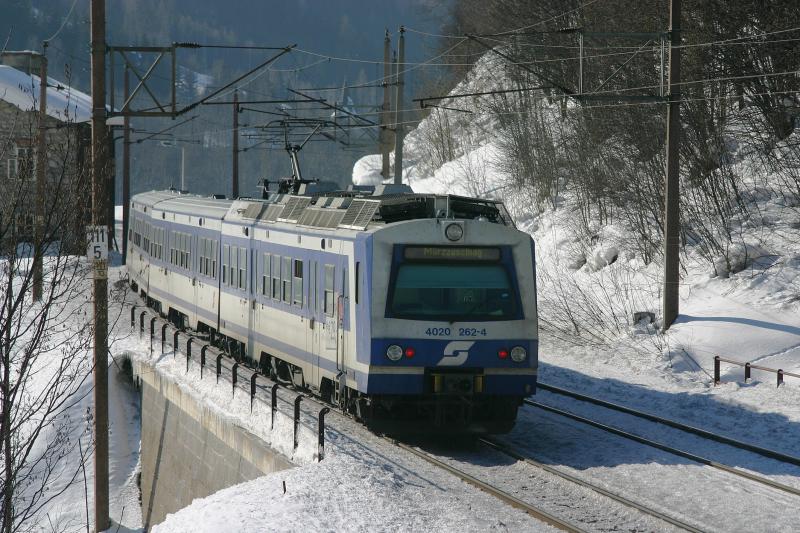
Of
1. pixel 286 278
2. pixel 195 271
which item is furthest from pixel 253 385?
pixel 195 271

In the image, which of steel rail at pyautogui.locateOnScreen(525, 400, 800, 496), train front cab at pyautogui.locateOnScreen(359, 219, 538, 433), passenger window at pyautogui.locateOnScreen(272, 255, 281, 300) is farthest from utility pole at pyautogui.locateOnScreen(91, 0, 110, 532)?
steel rail at pyautogui.locateOnScreen(525, 400, 800, 496)

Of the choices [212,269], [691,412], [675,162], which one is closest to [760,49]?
[675,162]

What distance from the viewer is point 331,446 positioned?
44.6 ft

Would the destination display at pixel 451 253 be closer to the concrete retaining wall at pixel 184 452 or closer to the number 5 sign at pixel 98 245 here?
the concrete retaining wall at pixel 184 452

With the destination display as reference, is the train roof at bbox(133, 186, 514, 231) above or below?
above

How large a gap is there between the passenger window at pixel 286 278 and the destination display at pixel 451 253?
13.0 feet

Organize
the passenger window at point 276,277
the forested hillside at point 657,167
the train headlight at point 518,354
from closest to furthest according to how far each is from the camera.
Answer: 1. the train headlight at point 518,354
2. the passenger window at point 276,277
3. the forested hillside at point 657,167

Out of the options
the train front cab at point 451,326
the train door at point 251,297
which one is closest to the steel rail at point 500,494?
the train front cab at point 451,326

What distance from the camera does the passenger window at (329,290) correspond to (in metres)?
15.2

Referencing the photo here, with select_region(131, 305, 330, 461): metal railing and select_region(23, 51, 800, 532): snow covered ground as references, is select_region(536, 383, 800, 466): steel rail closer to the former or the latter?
select_region(23, 51, 800, 532): snow covered ground

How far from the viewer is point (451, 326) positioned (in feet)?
45.0

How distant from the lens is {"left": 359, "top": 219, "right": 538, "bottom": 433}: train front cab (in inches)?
537

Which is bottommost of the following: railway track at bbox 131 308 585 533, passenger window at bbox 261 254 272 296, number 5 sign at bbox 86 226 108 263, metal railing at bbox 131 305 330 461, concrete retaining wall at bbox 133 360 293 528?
concrete retaining wall at bbox 133 360 293 528

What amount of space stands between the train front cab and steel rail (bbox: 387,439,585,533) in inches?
26.6
